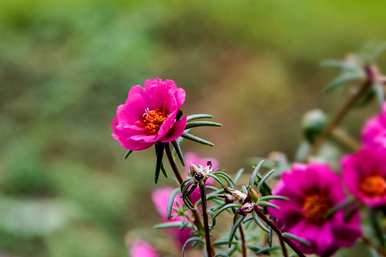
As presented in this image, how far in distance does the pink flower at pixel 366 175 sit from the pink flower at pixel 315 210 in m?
0.01

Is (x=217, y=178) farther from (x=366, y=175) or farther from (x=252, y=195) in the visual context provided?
(x=366, y=175)

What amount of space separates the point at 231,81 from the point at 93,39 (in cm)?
35

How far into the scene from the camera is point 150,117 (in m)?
0.51

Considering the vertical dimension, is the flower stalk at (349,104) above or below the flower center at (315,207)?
above

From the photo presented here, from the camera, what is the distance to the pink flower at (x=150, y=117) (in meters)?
0.48

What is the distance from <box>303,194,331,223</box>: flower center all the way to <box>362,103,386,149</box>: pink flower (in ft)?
0.21

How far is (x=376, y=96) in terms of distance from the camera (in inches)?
32.3

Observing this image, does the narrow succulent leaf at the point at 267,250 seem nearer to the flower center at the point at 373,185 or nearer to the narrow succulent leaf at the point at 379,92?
the flower center at the point at 373,185

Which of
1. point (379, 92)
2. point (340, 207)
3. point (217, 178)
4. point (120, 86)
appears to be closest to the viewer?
point (217, 178)

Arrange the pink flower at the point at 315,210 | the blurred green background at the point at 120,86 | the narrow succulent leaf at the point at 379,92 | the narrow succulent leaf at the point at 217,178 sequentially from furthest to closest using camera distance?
the blurred green background at the point at 120,86 < the narrow succulent leaf at the point at 379,92 < the pink flower at the point at 315,210 < the narrow succulent leaf at the point at 217,178

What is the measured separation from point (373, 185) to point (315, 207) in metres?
0.05

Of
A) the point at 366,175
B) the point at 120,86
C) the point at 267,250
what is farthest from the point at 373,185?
the point at 120,86

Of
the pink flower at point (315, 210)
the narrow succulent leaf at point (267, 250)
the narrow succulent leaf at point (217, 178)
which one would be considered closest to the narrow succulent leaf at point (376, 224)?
the pink flower at point (315, 210)

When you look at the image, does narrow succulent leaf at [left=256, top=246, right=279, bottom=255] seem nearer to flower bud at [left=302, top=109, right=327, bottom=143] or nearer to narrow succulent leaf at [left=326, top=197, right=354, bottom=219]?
narrow succulent leaf at [left=326, top=197, right=354, bottom=219]
